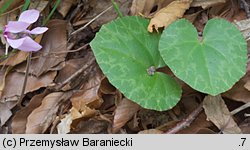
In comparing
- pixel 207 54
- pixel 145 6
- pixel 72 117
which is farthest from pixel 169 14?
pixel 72 117

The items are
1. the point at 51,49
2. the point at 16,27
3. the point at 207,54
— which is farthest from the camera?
the point at 51,49

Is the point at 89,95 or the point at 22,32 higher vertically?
the point at 22,32

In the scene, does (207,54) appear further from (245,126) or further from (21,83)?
(21,83)

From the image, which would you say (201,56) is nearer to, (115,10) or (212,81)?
(212,81)

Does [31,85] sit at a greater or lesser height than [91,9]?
lesser

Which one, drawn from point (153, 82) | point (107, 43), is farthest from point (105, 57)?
point (153, 82)

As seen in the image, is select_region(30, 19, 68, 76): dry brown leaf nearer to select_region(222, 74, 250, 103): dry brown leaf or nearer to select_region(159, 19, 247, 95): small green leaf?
select_region(159, 19, 247, 95): small green leaf

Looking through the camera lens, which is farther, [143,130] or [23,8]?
[23,8]
